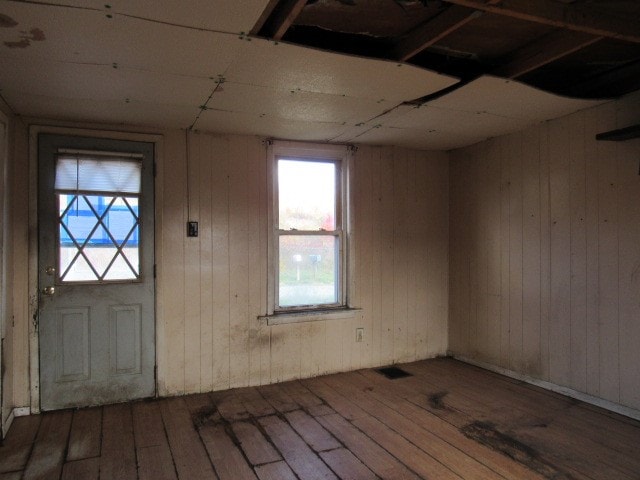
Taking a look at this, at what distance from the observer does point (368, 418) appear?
10.1ft

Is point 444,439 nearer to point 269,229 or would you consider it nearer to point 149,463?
point 149,463

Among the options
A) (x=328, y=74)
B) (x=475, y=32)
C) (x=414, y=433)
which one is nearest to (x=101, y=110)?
(x=328, y=74)

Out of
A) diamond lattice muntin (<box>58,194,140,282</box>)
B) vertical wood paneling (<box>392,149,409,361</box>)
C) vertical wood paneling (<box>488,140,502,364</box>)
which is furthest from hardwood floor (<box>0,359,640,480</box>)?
diamond lattice muntin (<box>58,194,140,282</box>)

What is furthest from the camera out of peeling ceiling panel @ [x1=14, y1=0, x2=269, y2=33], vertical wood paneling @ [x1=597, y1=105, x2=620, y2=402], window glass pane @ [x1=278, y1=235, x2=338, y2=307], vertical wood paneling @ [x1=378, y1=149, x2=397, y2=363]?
vertical wood paneling @ [x1=378, y1=149, x2=397, y2=363]

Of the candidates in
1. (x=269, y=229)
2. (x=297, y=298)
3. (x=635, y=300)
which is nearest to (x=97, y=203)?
(x=269, y=229)

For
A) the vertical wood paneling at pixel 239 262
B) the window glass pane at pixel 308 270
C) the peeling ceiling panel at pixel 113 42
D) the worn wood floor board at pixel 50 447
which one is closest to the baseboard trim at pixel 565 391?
the window glass pane at pixel 308 270

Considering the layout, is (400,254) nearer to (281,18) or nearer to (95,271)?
(95,271)

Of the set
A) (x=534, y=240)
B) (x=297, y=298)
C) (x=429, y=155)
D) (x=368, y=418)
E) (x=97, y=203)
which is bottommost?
(x=368, y=418)

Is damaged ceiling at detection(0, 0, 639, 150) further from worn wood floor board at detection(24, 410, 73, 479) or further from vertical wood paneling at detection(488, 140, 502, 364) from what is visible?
worn wood floor board at detection(24, 410, 73, 479)

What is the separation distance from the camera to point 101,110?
3.05 meters

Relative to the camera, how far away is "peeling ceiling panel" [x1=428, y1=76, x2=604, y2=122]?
273 cm

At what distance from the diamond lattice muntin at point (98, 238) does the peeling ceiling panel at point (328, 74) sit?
157cm

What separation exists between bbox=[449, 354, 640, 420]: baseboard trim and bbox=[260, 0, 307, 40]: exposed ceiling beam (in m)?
3.29

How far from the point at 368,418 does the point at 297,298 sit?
1.32 m
